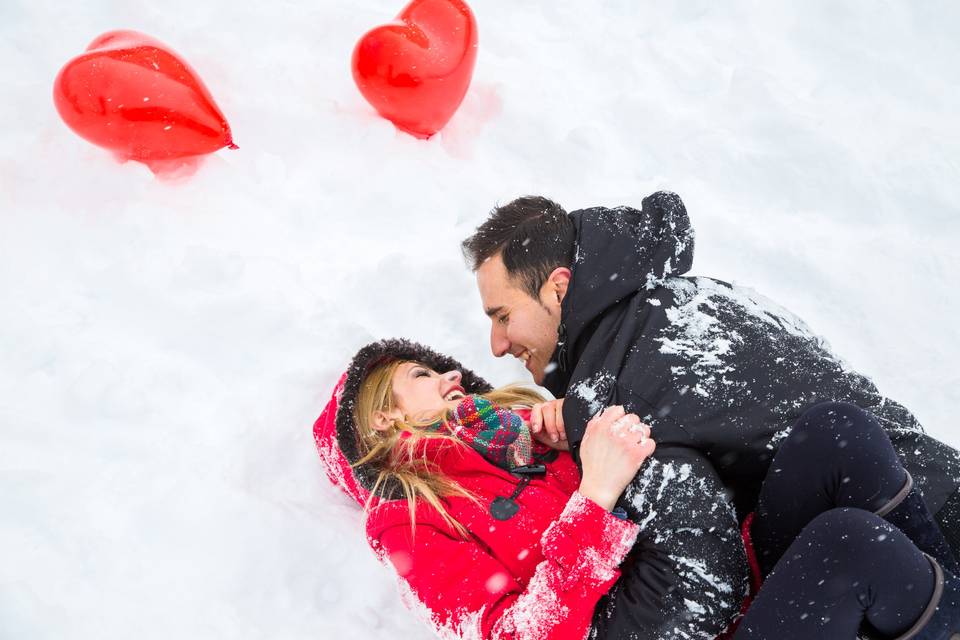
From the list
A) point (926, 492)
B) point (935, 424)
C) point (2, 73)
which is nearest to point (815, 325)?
point (935, 424)

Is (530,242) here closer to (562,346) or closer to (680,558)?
(562,346)

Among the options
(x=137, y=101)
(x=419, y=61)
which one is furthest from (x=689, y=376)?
(x=137, y=101)

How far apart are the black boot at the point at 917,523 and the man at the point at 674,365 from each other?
0.62 feet

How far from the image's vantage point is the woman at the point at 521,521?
78.2 inches

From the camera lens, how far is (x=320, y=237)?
3836 mm

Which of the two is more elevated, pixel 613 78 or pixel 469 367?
pixel 613 78

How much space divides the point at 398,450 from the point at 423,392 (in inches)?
10.6

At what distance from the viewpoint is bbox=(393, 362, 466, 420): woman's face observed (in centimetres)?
296

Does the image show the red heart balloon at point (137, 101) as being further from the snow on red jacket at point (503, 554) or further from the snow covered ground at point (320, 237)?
the snow on red jacket at point (503, 554)

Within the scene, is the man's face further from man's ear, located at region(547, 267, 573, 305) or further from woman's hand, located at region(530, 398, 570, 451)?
woman's hand, located at region(530, 398, 570, 451)

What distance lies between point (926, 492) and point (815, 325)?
1.74 m

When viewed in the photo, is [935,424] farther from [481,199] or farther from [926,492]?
[481,199]

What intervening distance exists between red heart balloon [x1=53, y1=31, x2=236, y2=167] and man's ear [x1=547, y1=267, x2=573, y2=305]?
1.87 m

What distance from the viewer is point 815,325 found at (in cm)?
399
